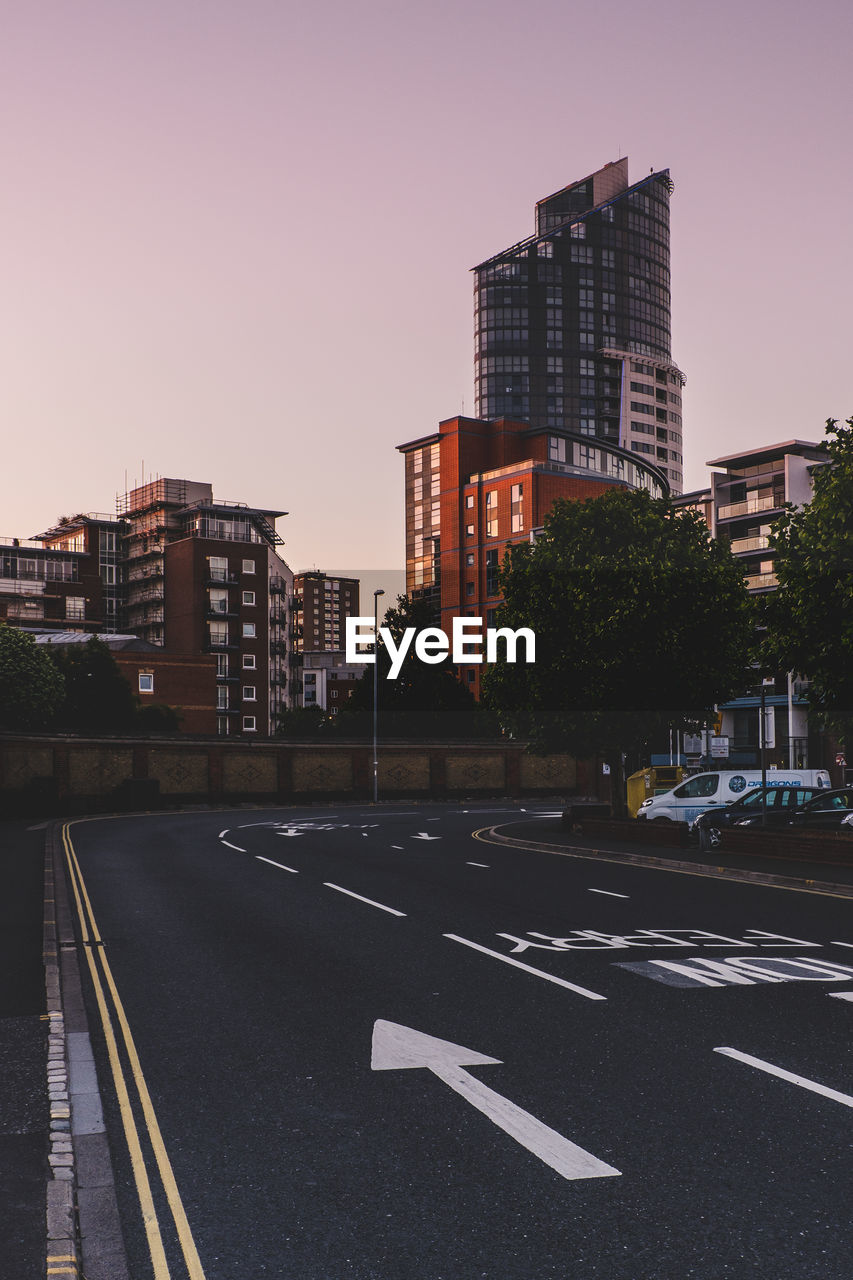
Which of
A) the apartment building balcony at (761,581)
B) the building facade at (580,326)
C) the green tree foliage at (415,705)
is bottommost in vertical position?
the green tree foliage at (415,705)

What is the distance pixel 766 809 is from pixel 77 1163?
26.6m

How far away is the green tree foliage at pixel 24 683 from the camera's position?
70.1 m

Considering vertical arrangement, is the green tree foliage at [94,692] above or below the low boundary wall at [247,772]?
above

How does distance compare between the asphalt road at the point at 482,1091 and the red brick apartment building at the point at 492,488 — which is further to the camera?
the red brick apartment building at the point at 492,488

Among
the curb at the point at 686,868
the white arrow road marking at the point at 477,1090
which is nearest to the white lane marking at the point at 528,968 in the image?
the white arrow road marking at the point at 477,1090

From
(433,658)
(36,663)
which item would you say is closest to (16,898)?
(36,663)

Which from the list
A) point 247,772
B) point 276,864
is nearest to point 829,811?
point 276,864

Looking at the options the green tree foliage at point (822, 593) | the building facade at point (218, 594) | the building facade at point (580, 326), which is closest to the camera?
the green tree foliage at point (822, 593)

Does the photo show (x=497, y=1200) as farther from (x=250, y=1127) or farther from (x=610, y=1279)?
(x=250, y=1127)

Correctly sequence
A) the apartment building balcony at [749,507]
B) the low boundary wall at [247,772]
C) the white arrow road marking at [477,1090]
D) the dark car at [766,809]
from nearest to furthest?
the white arrow road marking at [477,1090], the dark car at [766,809], the low boundary wall at [247,772], the apartment building balcony at [749,507]

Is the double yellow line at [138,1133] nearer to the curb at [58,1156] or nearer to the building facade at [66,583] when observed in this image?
the curb at [58,1156]

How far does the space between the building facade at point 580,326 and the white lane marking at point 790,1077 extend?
6124 inches

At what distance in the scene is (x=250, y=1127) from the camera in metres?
7.24

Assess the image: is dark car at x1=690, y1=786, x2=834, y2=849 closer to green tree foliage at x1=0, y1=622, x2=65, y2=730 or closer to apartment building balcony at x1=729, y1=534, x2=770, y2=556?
green tree foliage at x1=0, y1=622, x2=65, y2=730
